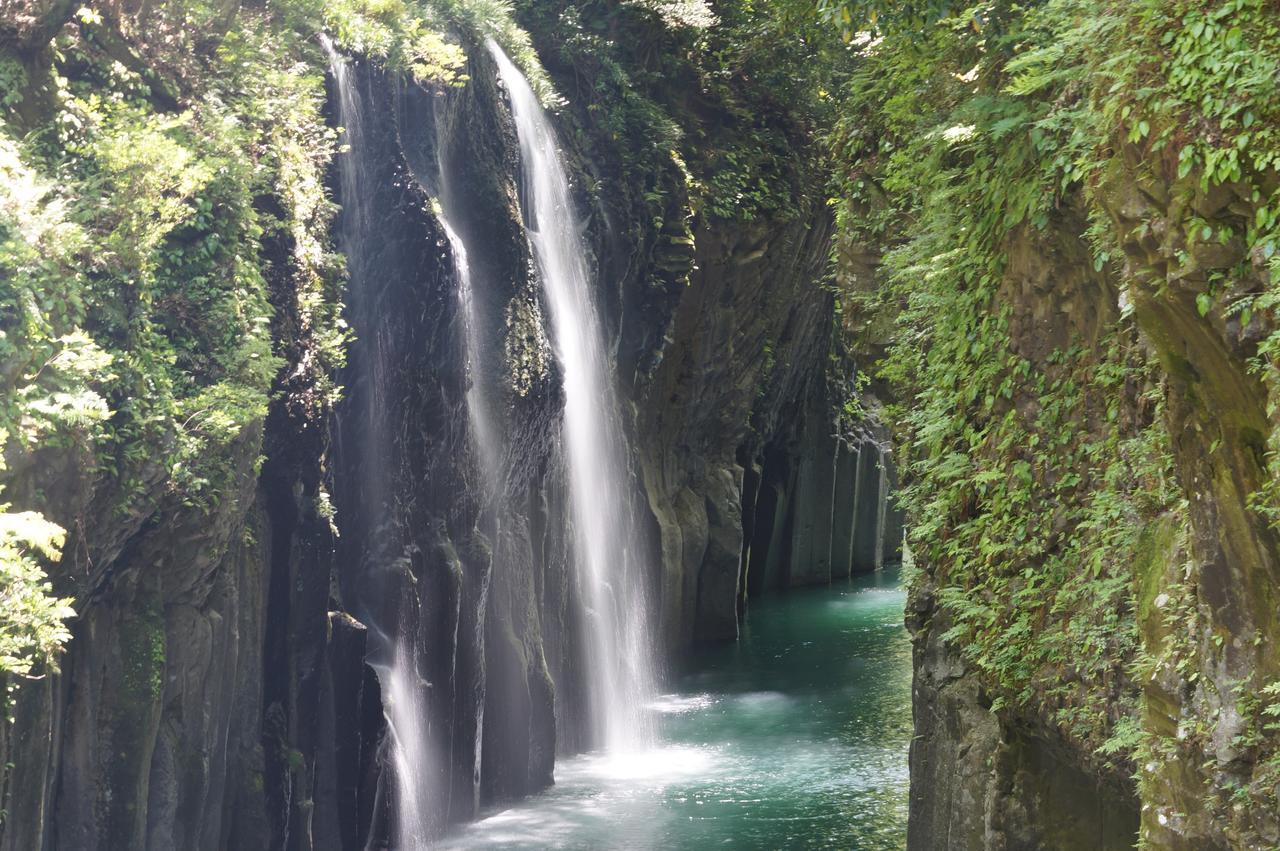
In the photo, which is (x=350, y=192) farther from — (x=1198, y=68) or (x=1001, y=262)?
(x=1198, y=68)

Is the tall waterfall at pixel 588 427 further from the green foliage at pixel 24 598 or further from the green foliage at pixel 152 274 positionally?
the green foliage at pixel 24 598

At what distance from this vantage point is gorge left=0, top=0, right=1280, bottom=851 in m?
5.97

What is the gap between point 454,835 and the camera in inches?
598

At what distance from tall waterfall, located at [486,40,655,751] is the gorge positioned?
0.28ft

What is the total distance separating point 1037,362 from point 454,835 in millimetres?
9259

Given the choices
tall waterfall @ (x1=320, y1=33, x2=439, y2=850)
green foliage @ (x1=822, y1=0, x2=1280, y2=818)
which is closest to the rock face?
tall waterfall @ (x1=320, y1=33, x2=439, y2=850)

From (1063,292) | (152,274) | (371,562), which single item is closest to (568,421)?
(371,562)

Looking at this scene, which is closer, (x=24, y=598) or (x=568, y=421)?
(x=24, y=598)

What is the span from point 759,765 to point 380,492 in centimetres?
690

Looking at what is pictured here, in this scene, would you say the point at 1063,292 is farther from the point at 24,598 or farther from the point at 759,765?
the point at 759,765

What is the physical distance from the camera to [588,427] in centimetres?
2019

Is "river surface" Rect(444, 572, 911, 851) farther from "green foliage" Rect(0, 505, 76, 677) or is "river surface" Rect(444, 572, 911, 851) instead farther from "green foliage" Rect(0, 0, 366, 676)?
"green foliage" Rect(0, 505, 76, 677)

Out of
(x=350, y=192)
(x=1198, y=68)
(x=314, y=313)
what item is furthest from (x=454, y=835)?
(x=1198, y=68)

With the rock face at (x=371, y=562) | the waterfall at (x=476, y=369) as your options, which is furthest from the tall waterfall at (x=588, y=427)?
the waterfall at (x=476, y=369)
